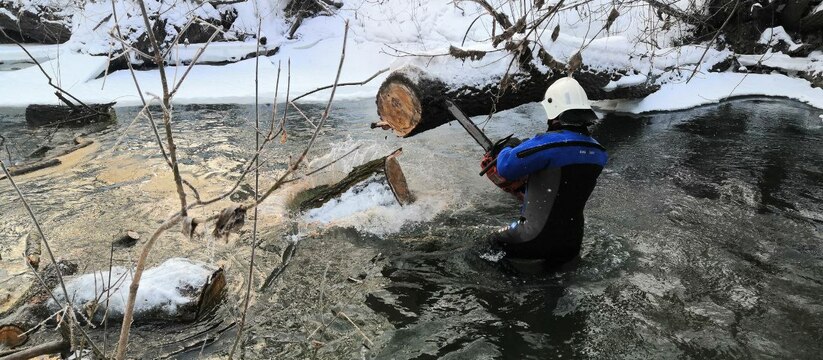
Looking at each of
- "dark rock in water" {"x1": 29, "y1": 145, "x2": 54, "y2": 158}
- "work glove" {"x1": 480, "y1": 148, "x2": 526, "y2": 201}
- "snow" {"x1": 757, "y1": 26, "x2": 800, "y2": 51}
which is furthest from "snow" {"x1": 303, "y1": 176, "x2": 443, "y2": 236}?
"snow" {"x1": 757, "y1": 26, "x2": 800, "y2": 51}

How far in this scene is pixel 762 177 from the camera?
5922mm

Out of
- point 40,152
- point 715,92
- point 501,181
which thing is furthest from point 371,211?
point 715,92

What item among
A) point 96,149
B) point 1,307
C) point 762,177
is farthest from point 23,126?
point 762,177

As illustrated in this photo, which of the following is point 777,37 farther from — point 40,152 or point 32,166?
point 40,152

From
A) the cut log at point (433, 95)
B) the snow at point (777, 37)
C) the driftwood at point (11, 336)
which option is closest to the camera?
the driftwood at point (11, 336)

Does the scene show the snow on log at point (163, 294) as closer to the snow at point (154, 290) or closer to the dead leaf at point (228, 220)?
the snow at point (154, 290)

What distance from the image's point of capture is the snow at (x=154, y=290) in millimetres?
3463

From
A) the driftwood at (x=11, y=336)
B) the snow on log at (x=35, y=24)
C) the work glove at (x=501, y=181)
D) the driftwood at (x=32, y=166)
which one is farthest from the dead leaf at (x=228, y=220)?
the snow on log at (x=35, y=24)

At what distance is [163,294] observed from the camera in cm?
348

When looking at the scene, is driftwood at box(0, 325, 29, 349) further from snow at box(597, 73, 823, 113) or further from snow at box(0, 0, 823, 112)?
snow at box(597, 73, 823, 113)

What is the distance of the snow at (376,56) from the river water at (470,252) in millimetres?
1212

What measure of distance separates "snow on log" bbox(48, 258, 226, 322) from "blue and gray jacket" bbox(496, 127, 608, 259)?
6.83 feet

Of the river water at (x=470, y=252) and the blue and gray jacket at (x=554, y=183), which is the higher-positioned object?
the blue and gray jacket at (x=554, y=183)

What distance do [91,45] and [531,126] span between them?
12228mm
